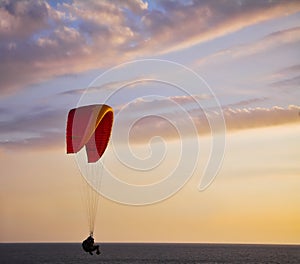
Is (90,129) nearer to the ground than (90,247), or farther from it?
farther from it

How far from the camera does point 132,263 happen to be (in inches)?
6038

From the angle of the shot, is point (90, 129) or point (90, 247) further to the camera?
point (90, 129)

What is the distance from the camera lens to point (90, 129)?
3428 centimetres

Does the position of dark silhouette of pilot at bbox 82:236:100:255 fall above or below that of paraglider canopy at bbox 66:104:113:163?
below

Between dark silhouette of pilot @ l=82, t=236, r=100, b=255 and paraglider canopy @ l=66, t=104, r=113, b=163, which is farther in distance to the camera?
paraglider canopy @ l=66, t=104, r=113, b=163

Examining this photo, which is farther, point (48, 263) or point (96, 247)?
point (48, 263)

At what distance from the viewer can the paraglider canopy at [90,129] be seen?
34219 millimetres

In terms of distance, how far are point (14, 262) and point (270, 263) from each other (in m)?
69.0

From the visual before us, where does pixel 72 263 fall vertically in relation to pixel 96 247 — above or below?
below

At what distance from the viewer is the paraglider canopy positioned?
34.2m

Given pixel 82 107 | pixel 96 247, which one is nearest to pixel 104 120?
pixel 82 107

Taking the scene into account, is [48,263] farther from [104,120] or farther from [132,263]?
[104,120]

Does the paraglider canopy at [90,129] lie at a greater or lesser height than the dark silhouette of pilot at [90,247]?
greater

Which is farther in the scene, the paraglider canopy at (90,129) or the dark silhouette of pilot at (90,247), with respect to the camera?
the paraglider canopy at (90,129)
